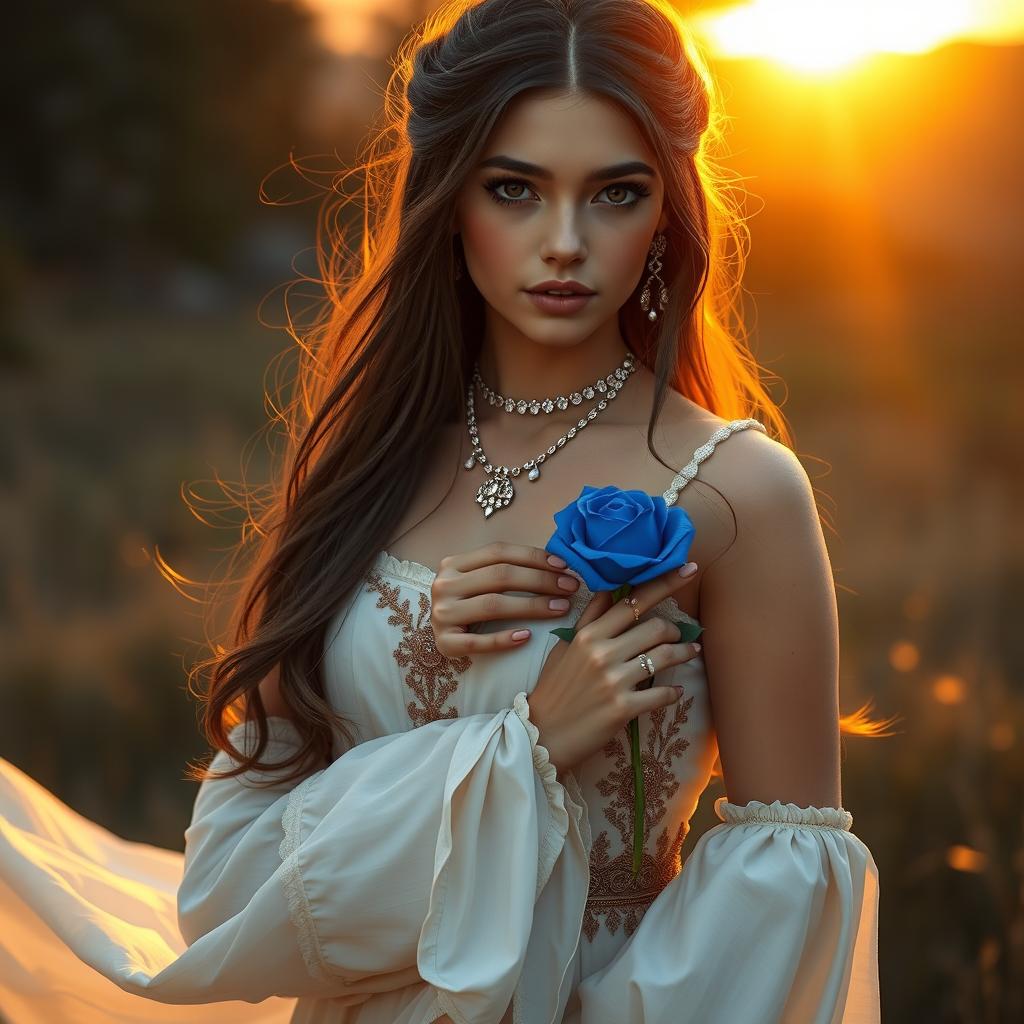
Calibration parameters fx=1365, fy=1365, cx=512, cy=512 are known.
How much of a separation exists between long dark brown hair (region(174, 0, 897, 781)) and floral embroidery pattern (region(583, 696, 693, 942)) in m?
0.43

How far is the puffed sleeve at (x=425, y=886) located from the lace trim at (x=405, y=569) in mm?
275

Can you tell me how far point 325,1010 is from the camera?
2.42 meters

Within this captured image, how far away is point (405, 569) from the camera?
2.43 m

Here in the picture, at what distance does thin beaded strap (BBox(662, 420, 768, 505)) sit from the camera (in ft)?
7.27

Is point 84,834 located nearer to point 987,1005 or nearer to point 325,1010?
point 325,1010

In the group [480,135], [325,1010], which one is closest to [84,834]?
[325,1010]

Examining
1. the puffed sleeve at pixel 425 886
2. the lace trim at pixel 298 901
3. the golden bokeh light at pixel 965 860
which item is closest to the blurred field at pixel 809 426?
the golden bokeh light at pixel 965 860

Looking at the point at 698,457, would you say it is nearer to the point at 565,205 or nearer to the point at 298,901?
the point at 565,205

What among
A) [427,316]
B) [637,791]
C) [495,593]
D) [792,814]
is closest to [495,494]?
[495,593]

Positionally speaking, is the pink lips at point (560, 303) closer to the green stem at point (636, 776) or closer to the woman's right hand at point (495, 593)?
the woman's right hand at point (495, 593)

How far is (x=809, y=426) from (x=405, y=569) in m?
8.88

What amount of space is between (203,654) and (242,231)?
44.1ft

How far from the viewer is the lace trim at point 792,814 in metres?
2.16

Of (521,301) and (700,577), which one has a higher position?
(521,301)
